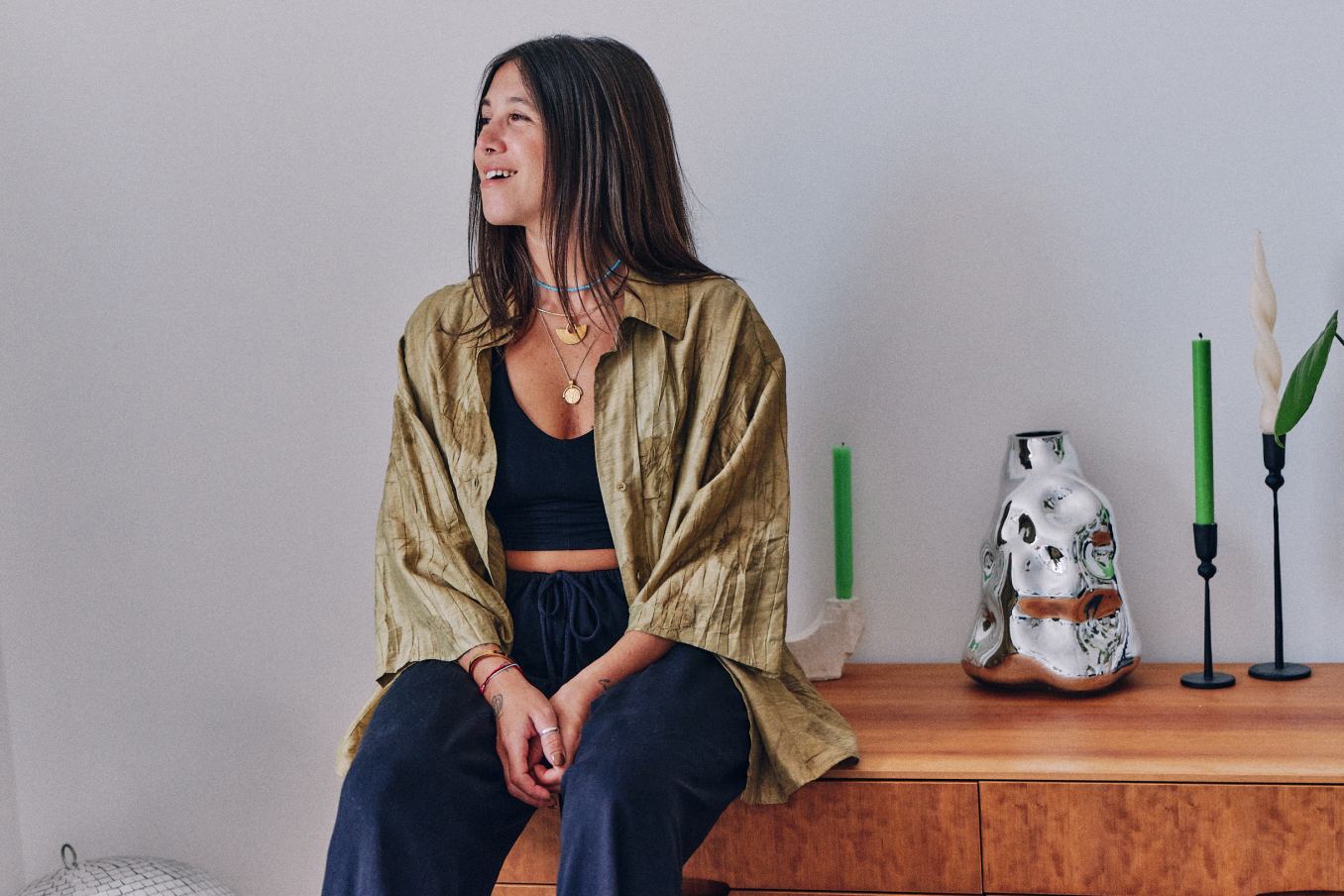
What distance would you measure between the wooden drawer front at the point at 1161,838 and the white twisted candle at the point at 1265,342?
21.4 inches

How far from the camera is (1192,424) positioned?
1866 millimetres

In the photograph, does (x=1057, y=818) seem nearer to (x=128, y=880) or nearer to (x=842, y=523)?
(x=842, y=523)

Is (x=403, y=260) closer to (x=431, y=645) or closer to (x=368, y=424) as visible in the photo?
(x=368, y=424)

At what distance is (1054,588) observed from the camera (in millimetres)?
1706

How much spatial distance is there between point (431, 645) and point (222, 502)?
0.71m

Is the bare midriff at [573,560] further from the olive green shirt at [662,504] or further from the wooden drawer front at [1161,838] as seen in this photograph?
the wooden drawer front at [1161,838]

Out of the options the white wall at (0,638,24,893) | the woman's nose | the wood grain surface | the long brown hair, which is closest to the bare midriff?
the long brown hair

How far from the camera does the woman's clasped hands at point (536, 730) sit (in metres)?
1.39

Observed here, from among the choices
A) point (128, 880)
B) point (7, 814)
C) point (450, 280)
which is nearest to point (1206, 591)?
point (450, 280)

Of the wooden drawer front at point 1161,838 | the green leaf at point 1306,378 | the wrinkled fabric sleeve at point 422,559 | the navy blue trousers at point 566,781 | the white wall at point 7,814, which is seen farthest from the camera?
the white wall at point 7,814

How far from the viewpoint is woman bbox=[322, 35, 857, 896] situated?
4.70ft

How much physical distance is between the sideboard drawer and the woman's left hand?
14 cm

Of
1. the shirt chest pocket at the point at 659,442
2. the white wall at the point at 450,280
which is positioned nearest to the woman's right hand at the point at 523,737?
the shirt chest pocket at the point at 659,442

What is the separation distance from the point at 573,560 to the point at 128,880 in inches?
33.8
